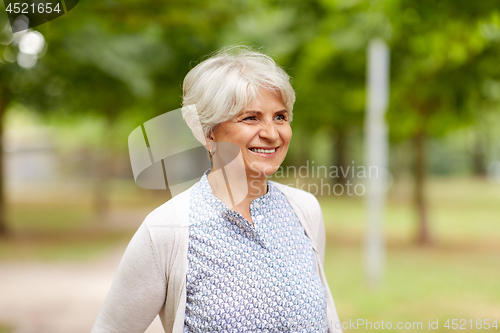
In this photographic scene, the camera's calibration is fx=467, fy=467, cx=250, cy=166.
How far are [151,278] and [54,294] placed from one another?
18.1 ft

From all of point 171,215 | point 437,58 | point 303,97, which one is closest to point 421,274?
point 437,58

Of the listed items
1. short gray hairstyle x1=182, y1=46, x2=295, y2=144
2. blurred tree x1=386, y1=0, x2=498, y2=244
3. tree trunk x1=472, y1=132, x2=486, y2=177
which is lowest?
short gray hairstyle x1=182, y1=46, x2=295, y2=144

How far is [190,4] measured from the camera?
630 centimetres

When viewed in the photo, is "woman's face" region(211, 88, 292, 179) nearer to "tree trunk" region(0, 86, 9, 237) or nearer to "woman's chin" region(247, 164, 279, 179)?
"woman's chin" region(247, 164, 279, 179)

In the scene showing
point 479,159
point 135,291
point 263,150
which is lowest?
point 135,291

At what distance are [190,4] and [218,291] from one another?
539 cm

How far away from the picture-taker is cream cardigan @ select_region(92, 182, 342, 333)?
1614 millimetres

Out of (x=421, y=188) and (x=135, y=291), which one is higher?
(x=421, y=188)

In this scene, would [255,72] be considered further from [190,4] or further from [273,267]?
[190,4]

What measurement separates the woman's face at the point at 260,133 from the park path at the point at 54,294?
200 cm

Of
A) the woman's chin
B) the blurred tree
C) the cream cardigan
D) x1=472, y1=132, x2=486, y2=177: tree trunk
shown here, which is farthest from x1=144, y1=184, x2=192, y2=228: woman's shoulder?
x1=472, y1=132, x2=486, y2=177: tree trunk

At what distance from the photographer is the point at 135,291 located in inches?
64.1

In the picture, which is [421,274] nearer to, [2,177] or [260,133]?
[260,133]

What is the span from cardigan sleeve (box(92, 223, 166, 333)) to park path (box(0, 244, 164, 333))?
1.69 metres
